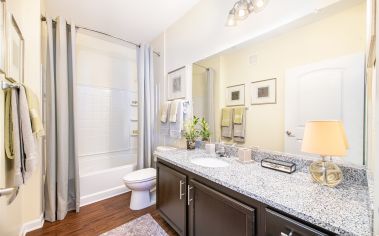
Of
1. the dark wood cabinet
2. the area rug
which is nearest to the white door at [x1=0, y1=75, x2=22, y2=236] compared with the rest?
the area rug

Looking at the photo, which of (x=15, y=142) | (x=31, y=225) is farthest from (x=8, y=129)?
(x=31, y=225)

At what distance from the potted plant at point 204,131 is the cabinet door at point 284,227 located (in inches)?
45.6

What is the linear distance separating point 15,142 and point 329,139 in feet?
6.01

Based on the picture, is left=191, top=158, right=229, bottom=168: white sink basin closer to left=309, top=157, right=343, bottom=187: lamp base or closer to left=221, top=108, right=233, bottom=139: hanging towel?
left=221, top=108, right=233, bottom=139: hanging towel

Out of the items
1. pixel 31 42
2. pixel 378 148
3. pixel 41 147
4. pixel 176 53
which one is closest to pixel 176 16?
pixel 176 53

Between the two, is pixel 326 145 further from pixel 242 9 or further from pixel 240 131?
pixel 242 9

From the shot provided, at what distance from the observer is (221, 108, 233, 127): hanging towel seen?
169 cm

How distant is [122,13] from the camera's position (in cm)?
212

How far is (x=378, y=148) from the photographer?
1.60 ft

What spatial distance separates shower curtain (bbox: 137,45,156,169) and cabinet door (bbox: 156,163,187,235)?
88 centimetres

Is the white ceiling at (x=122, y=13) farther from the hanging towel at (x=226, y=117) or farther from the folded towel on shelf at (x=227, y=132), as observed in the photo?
→ the folded towel on shelf at (x=227, y=132)

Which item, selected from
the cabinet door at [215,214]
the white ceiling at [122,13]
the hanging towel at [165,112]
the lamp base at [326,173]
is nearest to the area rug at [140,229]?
the cabinet door at [215,214]

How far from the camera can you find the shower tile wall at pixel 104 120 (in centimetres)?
280

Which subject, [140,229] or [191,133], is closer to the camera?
[140,229]
